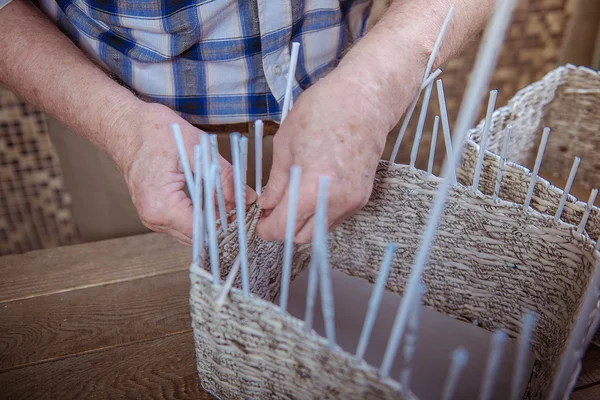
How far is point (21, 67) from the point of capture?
0.64m

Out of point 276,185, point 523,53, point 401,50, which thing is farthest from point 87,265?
point 523,53

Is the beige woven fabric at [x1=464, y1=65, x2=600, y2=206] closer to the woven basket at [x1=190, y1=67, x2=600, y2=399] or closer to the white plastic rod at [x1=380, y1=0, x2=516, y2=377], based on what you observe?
the woven basket at [x1=190, y1=67, x2=600, y2=399]

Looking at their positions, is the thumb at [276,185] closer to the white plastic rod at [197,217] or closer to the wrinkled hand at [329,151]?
the wrinkled hand at [329,151]

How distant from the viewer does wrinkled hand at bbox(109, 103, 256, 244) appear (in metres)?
0.50

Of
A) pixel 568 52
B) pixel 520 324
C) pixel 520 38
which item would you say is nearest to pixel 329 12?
pixel 520 324

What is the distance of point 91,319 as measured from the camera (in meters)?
0.58

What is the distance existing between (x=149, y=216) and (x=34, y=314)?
0.22 meters

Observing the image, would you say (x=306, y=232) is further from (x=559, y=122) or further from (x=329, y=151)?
(x=559, y=122)

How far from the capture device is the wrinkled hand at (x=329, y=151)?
0.46 metres

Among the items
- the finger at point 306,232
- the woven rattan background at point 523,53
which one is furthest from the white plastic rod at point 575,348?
the woven rattan background at point 523,53

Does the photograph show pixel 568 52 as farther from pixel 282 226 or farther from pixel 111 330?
pixel 111 330

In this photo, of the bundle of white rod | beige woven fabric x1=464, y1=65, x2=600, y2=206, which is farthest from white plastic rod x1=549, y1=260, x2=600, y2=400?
beige woven fabric x1=464, y1=65, x2=600, y2=206

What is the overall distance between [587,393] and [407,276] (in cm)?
22

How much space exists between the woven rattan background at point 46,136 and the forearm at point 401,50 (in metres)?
0.95
